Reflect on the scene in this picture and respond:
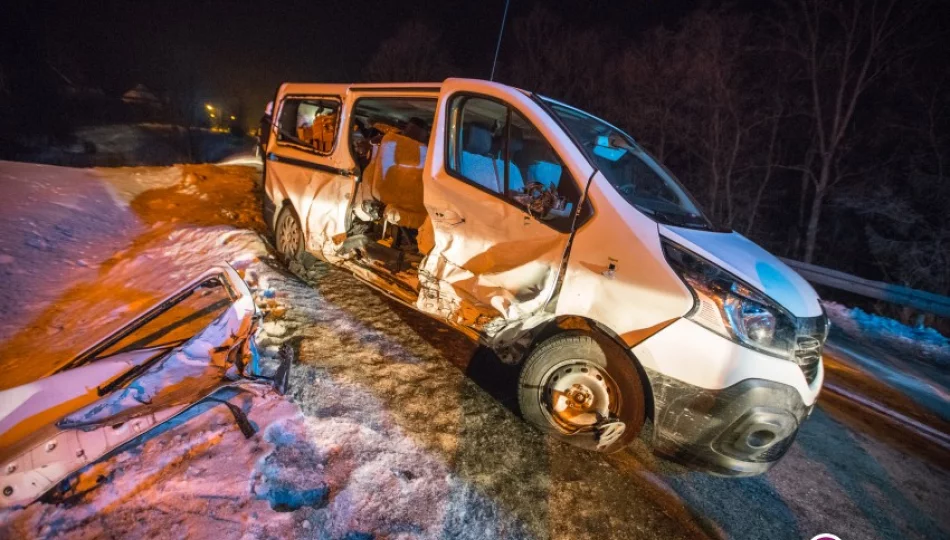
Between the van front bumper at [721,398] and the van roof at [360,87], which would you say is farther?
the van roof at [360,87]

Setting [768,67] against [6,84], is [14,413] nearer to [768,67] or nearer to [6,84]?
[768,67]

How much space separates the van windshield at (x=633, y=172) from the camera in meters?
2.59

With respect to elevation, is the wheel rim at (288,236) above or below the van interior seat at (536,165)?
below

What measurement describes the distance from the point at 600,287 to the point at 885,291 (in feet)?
23.9

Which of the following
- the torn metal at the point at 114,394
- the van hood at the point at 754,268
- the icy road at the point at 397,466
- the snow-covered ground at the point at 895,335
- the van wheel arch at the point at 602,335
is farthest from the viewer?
the snow-covered ground at the point at 895,335

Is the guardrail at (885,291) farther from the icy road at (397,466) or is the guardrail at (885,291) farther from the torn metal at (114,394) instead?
the torn metal at (114,394)

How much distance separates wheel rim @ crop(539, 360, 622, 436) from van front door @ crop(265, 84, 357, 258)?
261 cm

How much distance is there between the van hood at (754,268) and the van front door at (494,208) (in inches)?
27.9

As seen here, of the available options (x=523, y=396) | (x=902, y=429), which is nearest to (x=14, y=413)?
(x=523, y=396)

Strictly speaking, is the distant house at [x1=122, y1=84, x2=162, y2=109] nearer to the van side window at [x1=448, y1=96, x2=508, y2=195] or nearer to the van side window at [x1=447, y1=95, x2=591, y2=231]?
the van side window at [x1=448, y1=96, x2=508, y2=195]

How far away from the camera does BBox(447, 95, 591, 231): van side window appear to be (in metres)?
2.55

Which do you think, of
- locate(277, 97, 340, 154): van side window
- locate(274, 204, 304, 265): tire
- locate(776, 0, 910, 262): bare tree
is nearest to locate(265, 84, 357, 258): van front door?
locate(277, 97, 340, 154): van side window

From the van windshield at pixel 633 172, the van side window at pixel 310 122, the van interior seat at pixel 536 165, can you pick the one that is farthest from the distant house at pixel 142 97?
the van windshield at pixel 633 172

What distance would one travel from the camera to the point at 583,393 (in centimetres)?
252
